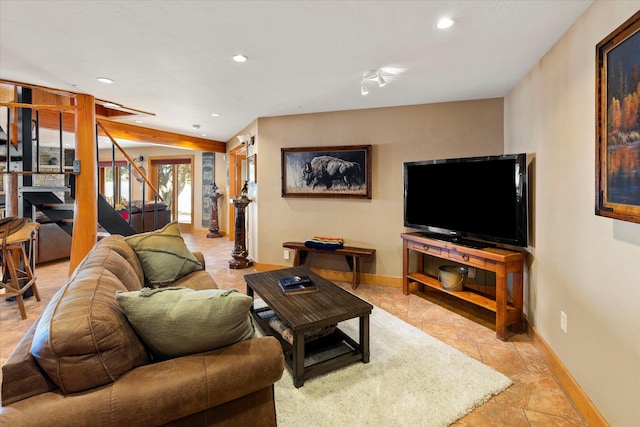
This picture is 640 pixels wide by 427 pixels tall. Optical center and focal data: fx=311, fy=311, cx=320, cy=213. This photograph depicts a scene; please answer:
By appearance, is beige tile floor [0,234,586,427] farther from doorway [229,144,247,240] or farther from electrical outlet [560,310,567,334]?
doorway [229,144,247,240]

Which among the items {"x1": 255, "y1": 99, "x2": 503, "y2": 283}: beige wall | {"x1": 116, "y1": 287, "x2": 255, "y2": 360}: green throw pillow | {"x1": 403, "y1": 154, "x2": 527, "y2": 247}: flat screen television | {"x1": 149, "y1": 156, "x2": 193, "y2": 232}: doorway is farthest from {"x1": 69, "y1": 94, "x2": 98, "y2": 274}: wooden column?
{"x1": 149, "y1": 156, "x2": 193, "y2": 232}: doorway

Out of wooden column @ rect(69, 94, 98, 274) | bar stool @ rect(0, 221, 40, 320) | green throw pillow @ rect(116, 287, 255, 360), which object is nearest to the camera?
green throw pillow @ rect(116, 287, 255, 360)

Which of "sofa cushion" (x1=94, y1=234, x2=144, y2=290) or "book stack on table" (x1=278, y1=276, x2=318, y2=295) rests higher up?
"sofa cushion" (x1=94, y1=234, x2=144, y2=290)

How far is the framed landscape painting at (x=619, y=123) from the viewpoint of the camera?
133 cm

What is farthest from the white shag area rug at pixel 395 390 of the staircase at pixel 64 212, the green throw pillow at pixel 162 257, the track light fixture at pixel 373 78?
the staircase at pixel 64 212

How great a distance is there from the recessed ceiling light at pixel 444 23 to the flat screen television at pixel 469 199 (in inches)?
48.1

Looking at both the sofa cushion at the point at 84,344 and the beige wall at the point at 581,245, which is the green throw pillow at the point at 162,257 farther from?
the beige wall at the point at 581,245

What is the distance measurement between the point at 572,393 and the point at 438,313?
1.30m

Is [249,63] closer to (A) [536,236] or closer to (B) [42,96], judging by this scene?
(A) [536,236]

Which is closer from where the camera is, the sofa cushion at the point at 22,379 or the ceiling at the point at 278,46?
the sofa cushion at the point at 22,379

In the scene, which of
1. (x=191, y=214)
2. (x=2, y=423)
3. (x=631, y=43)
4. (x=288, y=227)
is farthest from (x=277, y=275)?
(x=191, y=214)

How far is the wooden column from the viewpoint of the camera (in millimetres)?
3430

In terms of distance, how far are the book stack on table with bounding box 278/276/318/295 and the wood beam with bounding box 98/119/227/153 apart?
4199 millimetres

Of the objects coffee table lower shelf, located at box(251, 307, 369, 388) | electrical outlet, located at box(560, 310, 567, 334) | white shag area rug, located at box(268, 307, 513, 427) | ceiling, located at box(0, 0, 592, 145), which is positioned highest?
ceiling, located at box(0, 0, 592, 145)
